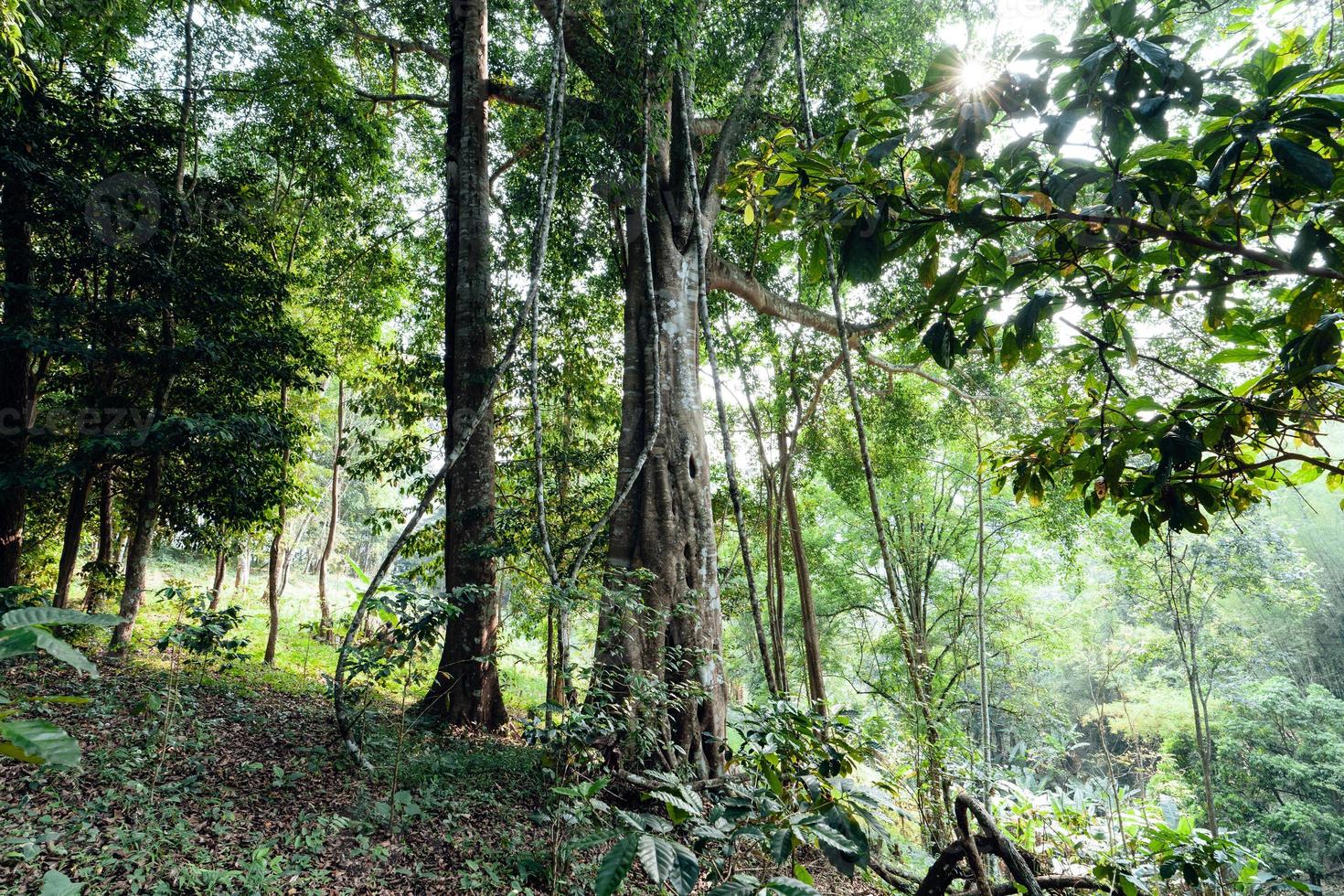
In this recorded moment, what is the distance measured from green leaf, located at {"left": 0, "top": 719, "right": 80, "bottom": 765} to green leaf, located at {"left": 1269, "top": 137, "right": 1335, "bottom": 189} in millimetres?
1686

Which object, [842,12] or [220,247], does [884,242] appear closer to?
[842,12]

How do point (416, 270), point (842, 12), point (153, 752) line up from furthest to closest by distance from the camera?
1. point (416, 270)
2. point (842, 12)
3. point (153, 752)

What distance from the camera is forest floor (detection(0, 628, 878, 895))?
7.52 ft

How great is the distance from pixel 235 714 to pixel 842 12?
7120 millimetres

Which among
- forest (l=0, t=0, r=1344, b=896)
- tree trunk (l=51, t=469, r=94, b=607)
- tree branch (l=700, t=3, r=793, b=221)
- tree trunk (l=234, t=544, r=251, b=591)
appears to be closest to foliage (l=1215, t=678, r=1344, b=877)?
forest (l=0, t=0, r=1344, b=896)

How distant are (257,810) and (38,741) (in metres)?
2.98

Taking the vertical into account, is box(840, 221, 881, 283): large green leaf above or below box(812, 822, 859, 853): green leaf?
above

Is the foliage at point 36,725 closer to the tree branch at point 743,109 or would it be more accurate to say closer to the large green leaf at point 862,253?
the large green leaf at point 862,253

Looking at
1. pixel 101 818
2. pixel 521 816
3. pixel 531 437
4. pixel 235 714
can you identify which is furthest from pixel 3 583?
pixel 521 816

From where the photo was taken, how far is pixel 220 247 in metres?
5.55

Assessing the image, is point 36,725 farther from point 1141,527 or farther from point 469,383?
point 469,383

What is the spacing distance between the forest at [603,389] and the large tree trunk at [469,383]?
1.4 inches

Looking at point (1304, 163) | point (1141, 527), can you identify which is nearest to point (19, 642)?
point (1304, 163)

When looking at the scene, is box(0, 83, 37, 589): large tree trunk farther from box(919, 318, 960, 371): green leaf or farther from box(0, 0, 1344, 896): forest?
box(919, 318, 960, 371): green leaf
